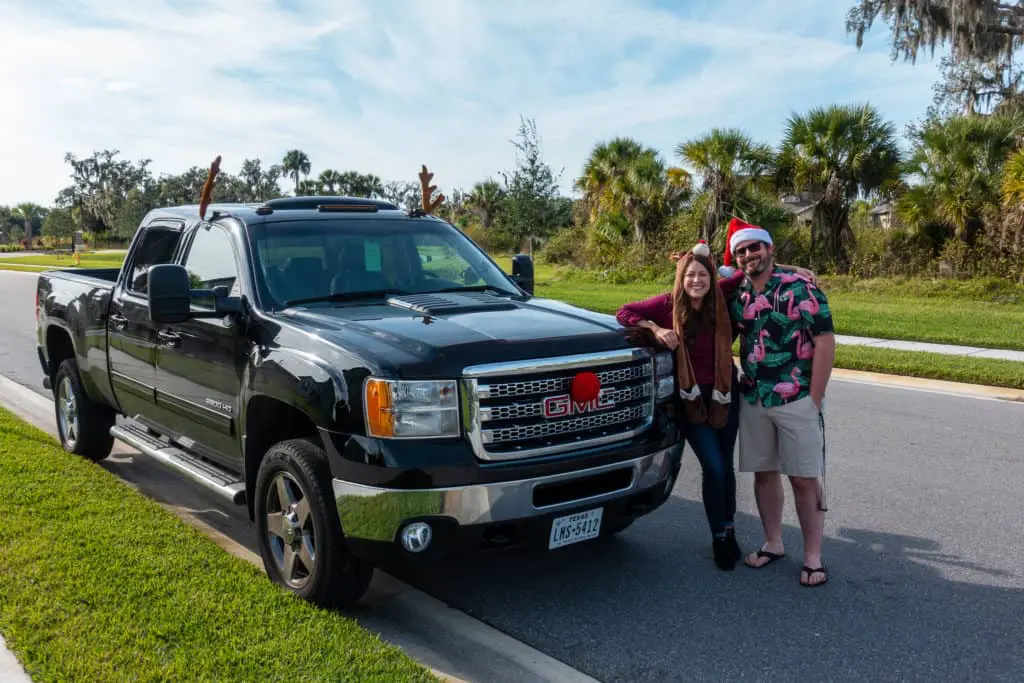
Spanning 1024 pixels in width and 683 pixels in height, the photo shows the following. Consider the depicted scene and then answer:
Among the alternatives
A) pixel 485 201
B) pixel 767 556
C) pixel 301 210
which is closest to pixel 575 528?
pixel 767 556

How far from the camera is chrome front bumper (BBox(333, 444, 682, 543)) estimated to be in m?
3.80

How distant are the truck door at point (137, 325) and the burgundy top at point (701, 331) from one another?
2.88 metres

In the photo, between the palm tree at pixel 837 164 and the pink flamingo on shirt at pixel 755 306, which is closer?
the pink flamingo on shirt at pixel 755 306

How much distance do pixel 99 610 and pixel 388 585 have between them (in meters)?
1.37

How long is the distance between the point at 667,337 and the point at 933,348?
393 inches

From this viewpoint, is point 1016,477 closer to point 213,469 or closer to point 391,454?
point 391,454

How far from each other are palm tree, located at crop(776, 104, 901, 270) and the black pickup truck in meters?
20.5

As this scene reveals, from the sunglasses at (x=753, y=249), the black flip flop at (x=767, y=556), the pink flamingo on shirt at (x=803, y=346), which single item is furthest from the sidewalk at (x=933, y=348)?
the sunglasses at (x=753, y=249)

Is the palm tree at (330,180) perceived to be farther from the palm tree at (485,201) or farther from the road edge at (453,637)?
the road edge at (453,637)

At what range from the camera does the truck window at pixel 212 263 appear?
5.10 m

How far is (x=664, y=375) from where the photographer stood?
470 centimetres

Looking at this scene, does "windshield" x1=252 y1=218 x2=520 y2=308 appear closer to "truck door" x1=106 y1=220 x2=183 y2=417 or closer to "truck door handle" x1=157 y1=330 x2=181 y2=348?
"truck door handle" x1=157 y1=330 x2=181 y2=348

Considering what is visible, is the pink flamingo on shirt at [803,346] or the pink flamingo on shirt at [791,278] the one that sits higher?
the pink flamingo on shirt at [791,278]

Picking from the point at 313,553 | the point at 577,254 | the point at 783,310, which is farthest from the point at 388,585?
the point at 577,254
